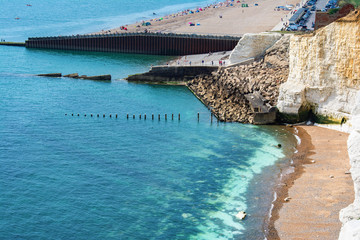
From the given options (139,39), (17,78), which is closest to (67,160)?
(17,78)

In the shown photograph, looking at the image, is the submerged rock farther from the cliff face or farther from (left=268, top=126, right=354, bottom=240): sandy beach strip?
the cliff face

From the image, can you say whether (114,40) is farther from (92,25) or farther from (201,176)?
(201,176)

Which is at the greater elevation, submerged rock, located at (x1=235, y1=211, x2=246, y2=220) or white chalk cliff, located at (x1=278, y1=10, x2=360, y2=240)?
white chalk cliff, located at (x1=278, y1=10, x2=360, y2=240)

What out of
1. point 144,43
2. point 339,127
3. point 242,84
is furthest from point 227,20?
point 339,127

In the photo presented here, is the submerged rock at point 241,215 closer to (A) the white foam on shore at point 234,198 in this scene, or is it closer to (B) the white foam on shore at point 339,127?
(A) the white foam on shore at point 234,198

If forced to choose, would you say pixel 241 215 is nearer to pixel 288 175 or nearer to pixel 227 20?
pixel 288 175

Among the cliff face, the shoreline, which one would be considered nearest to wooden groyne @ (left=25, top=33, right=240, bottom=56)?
the cliff face
